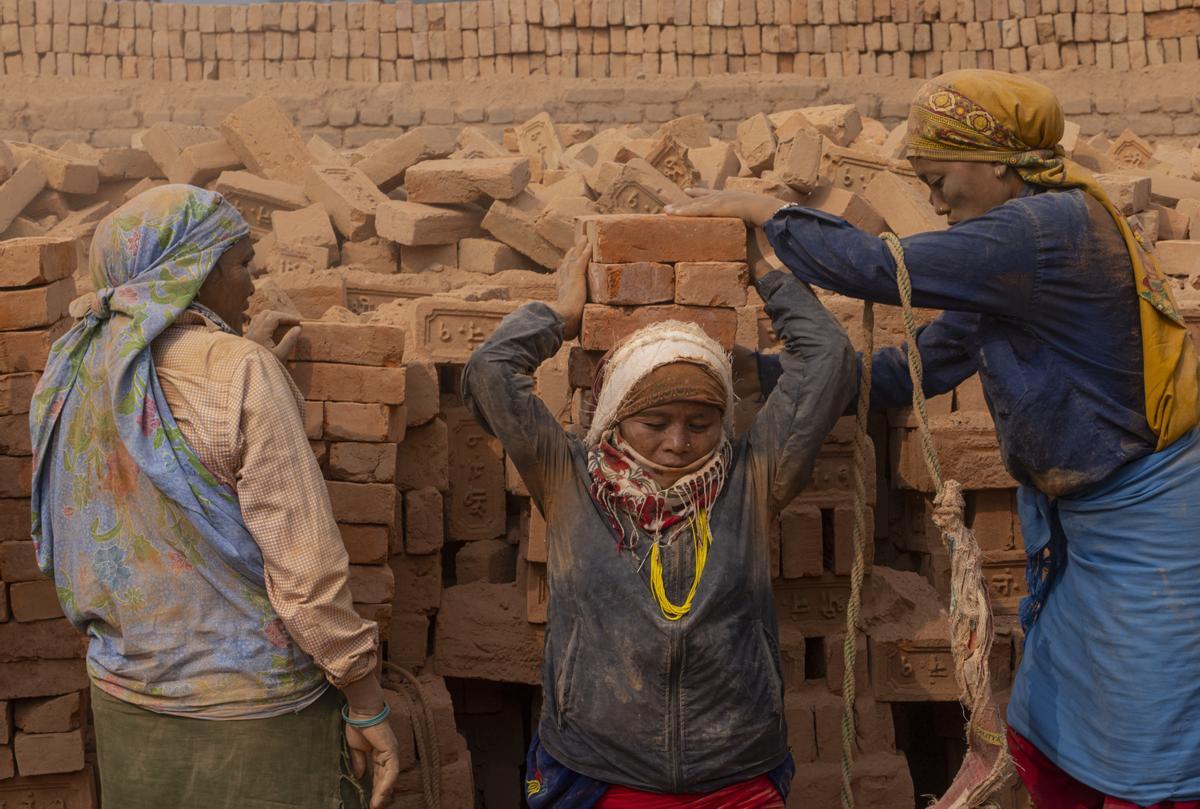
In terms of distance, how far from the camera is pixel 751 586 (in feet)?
11.2

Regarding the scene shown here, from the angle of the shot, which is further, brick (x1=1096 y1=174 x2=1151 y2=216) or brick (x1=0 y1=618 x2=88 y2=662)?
brick (x1=1096 y1=174 x2=1151 y2=216)

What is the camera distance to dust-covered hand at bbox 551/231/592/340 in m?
3.95

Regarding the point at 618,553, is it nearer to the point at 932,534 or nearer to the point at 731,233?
the point at 731,233

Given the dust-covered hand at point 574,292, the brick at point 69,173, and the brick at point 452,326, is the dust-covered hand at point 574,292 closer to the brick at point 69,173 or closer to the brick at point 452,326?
the brick at point 452,326

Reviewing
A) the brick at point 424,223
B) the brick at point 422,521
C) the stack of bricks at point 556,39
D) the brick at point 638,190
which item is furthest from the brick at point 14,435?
the stack of bricks at point 556,39

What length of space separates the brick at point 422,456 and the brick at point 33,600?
1.25m

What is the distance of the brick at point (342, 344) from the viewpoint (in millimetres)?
4656

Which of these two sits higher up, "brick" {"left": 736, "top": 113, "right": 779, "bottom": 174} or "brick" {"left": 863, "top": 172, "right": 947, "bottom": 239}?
"brick" {"left": 736, "top": 113, "right": 779, "bottom": 174}

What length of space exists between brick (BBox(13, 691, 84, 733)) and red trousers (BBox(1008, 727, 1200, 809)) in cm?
306

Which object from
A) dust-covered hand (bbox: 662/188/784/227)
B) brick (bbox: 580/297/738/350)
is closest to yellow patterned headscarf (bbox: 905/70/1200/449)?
dust-covered hand (bbox: 662/188/784/227)

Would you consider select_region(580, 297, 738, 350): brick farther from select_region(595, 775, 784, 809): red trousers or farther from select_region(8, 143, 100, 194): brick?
select_region(8, 143, 100, 194): brick

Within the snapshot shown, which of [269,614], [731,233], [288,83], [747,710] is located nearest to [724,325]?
[731,233]

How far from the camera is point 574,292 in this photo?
13.1 feet

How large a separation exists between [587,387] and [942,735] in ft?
8.12
